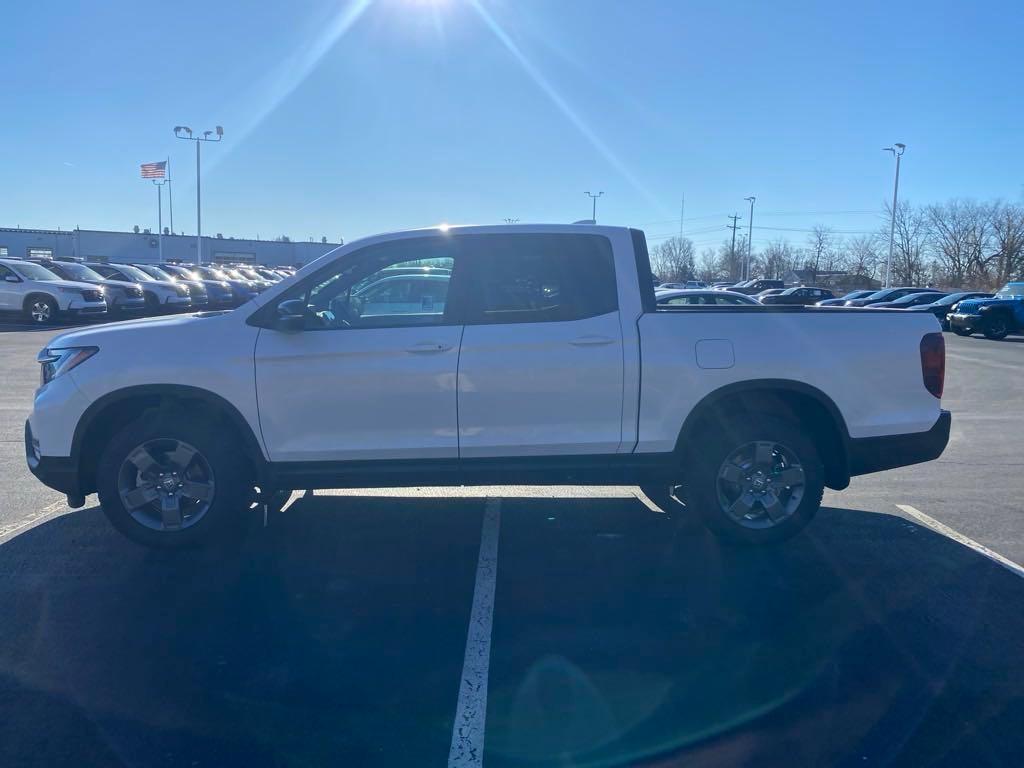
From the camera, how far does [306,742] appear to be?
3.37 metres

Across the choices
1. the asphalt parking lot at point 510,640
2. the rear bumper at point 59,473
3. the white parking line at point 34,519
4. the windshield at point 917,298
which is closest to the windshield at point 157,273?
the white parking line at point 34,519

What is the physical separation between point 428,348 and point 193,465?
1.62 m

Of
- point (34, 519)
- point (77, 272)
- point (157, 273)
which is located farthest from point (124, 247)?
point (34, 519)

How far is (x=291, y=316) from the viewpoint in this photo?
16.5 feet

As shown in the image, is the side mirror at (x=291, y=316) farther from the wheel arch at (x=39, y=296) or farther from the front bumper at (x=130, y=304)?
the front bumper at (x=130, y=304)

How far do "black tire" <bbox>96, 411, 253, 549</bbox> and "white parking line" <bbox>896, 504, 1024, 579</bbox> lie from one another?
15.4 feet

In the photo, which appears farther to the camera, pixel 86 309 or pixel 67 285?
pixel 86 309

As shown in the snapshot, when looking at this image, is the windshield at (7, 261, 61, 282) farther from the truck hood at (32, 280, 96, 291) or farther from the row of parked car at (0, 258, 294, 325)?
the truck hood at (32, 280, 96, 291)

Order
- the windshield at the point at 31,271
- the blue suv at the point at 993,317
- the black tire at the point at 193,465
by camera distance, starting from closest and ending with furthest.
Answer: the black tire at the point at 193,465 < the windshield at the point at 31,271 < the blue suv at the point at 993,317

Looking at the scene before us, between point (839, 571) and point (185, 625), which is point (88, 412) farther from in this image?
point (839, 571)

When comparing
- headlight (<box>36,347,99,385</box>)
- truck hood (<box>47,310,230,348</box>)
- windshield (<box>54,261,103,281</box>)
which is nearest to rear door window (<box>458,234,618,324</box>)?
truck hood (<box>47,310,230,348</box>)

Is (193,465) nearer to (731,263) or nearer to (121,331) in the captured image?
(121,331)

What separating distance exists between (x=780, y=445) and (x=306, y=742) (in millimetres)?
3376

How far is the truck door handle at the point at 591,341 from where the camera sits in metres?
5.15
